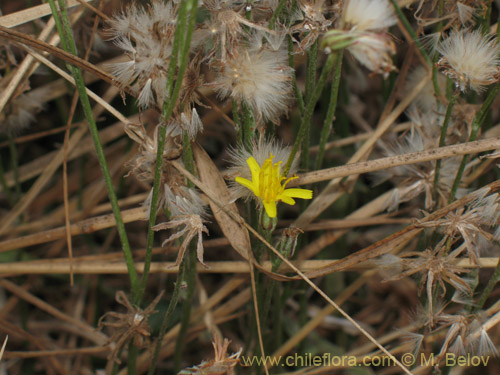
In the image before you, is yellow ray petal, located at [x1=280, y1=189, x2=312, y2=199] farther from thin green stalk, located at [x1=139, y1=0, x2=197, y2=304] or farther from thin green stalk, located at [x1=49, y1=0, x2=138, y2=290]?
thin green stalk, located at [x1=49, y1=0, x2=138, y2=290]

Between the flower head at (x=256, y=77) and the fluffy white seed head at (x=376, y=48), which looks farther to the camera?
the flower head at (x=256, y=77)

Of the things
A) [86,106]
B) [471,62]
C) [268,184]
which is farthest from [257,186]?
[471,62]

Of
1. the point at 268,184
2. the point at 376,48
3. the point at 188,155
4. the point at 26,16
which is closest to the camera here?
the point at 376,48

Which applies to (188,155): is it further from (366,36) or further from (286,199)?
(366,36)

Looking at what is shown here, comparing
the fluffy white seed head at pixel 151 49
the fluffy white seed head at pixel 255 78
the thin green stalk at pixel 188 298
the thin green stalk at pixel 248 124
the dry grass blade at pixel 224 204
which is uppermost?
the fluffy white seed head at pixel 151 49

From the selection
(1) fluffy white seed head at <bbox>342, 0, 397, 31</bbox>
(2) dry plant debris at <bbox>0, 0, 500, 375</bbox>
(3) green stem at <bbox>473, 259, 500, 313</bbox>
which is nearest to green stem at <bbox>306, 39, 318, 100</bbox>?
(2) dry plant debris at <bbox>0, 0, 500, 375</bbox>

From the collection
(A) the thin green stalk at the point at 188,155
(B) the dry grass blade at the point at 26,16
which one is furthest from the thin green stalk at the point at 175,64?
(B) the dry grass blade at the point at 26,16

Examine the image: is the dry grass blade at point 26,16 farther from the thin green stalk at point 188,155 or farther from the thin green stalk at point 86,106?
the thin green stalk at point 188,155

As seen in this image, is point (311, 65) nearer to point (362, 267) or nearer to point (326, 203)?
point (326, 203)
